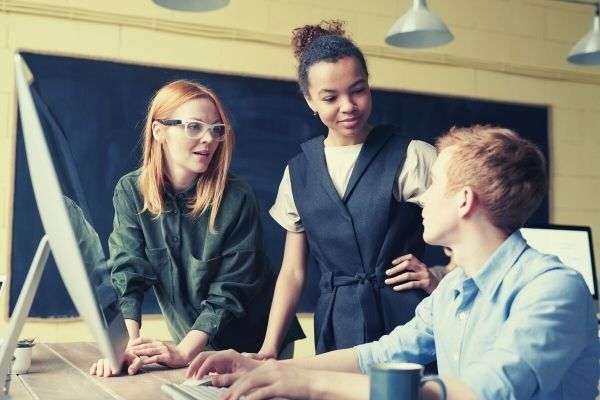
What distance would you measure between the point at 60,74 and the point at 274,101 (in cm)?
103

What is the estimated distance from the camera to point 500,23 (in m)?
4.36

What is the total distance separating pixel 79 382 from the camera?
4.36ft

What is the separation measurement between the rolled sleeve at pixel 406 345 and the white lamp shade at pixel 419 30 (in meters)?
1.94

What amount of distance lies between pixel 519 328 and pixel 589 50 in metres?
2.88

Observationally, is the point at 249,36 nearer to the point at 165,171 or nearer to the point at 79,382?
the point at 165,171

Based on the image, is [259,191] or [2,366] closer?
[2,366]

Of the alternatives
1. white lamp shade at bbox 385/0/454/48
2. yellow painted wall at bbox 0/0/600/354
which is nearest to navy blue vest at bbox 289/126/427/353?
white lamp shade at bbox 385/0/454/48

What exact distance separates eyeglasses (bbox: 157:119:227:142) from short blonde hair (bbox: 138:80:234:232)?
0.01 m

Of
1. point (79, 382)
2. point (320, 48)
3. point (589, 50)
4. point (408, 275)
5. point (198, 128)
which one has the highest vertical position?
point (589, 50)

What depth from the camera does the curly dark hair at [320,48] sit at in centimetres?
179

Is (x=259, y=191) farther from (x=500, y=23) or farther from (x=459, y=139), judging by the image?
(x=459, y=139)

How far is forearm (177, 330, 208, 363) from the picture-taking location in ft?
5.03

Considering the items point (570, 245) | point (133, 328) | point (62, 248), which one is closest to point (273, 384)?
point (62, 248)

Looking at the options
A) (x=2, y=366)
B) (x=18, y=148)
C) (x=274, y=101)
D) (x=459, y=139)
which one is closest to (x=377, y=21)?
(x=274, y=101)
